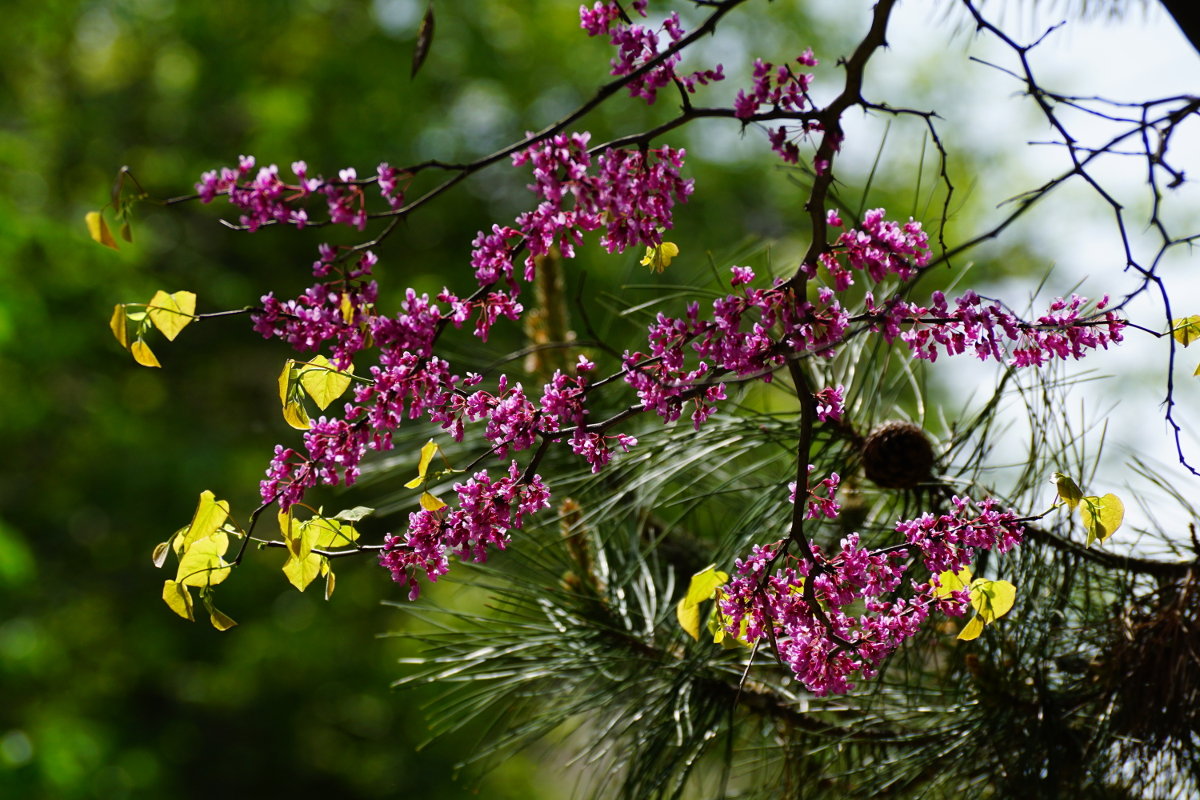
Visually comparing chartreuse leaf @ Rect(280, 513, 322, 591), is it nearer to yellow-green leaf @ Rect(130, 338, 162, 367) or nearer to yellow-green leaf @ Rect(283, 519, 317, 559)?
yellow-green leaf @ Rect(283, 519, 317, 559)

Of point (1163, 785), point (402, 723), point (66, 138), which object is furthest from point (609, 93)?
point (66, 138)

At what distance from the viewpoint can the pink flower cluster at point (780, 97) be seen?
2.08 ft

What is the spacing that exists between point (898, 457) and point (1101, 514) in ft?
0.75

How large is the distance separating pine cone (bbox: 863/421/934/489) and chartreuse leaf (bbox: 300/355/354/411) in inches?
18.0

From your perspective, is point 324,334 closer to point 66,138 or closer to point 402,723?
point 402,723

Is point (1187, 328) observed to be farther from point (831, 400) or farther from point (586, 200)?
point (586, 200)

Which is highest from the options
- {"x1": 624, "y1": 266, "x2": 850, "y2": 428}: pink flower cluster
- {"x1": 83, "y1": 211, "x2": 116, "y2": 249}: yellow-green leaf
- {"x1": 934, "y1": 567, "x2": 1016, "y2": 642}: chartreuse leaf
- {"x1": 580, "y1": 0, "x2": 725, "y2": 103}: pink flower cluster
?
{"x1": 580, "y1": 0, "x2": 725, "y2": 103}: pink flower cluster

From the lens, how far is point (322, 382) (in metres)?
0.62

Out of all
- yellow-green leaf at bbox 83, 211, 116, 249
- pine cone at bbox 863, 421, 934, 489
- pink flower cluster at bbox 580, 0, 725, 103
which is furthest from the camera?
pine cone at bbox 863, 421, 934, 489

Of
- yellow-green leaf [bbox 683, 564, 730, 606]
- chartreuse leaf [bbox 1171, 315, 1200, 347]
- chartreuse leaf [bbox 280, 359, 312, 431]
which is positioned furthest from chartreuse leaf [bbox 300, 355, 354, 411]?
chartreuse leaf [bbox 1171, 315, 1200, 347]

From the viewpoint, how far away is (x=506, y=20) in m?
5.46

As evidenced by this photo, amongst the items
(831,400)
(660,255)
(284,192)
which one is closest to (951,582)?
(831,400)

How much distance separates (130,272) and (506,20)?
2408 mm

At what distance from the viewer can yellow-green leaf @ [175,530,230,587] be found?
63cm
